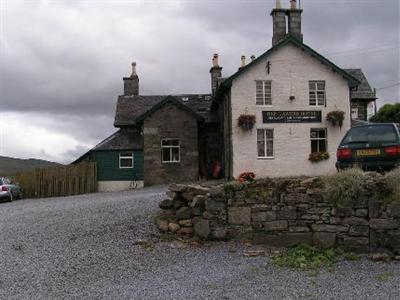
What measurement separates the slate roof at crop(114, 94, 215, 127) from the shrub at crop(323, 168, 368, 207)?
22.9 metres

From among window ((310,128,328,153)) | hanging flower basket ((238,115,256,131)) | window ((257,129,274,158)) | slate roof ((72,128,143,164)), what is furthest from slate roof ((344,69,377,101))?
slate roof ((72,128,143,164))

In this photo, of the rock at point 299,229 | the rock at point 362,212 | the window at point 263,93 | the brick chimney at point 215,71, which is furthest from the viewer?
the brick chimney at point 215,71

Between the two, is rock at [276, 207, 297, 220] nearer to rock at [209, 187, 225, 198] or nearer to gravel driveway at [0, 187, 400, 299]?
gravel driveway at [0, 187, 400, 299]

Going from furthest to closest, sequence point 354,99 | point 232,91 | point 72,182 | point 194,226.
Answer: point 354,99 < point 72,182 < point 232,91 < point 194,226

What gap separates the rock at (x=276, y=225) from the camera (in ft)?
39.5

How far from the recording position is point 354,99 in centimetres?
3650

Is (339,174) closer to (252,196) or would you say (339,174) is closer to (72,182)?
(252,196)

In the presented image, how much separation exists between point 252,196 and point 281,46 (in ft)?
62.7

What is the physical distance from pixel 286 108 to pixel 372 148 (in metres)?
15.7

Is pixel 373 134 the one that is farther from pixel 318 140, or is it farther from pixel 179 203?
pixel 318 140

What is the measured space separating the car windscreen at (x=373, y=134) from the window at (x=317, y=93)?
15.4 m

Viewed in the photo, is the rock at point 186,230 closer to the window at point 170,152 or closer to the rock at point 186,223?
the rock at point 186,223

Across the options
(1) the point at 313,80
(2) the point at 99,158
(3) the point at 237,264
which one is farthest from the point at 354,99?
(3) the point at 237,264

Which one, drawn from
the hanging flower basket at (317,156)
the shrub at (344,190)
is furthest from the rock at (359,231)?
the hanging flower basket at (317,156)
